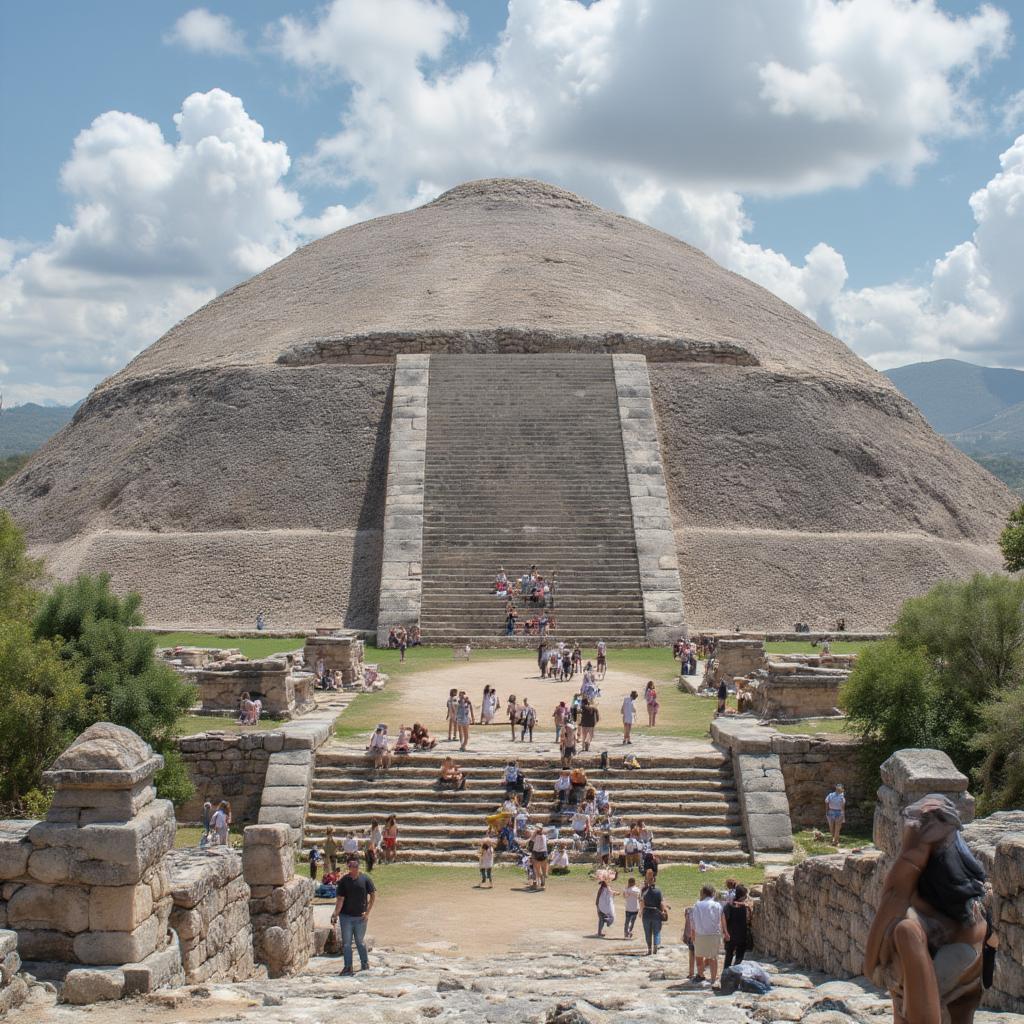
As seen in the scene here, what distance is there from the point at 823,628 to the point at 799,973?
23.7 meters

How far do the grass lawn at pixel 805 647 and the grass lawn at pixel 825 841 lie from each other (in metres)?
11.6

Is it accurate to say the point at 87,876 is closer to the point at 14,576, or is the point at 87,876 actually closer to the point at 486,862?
the point at 486,862

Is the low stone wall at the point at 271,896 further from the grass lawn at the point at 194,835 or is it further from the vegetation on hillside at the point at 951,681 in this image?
the vegetation on hillside at the point at 951,681

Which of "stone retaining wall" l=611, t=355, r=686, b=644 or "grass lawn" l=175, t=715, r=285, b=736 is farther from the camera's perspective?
"stone retaining wall" l=611, t=355, r=686, b=644

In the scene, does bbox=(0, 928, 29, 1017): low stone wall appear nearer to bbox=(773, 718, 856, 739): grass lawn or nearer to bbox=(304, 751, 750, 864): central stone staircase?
bbox=(304, 751, 750, 864): central stone staircase

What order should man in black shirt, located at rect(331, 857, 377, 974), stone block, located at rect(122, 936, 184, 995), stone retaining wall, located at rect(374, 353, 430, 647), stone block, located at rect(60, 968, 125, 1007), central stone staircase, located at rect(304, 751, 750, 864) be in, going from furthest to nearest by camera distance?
stone retaining wall, located at rect(374, 353, 430, 647) < central stone staircase, located at rect(304, 751, 750, 864) < man in black shirt, located at rect(331, 857, 377, 974) < stone block, located at rect(122, 936, 184, 995) < stone block, located at rect(60, 968, 125, 1007)

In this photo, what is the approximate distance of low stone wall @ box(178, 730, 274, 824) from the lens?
1722 centimetres

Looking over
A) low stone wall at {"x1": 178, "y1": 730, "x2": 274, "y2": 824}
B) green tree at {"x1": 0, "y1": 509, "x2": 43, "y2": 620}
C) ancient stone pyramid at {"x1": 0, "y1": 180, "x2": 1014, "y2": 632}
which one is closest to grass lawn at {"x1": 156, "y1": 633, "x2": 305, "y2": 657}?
ancient stone pyramid at {"x1": 0, "y1": 180, "x2": 1014, "y2": 632}

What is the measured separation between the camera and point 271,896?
983 centimetres

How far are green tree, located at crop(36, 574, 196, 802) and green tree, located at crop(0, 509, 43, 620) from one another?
1428 millimetres

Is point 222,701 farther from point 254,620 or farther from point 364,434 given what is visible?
point 364,434

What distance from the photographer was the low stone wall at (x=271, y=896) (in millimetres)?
9648

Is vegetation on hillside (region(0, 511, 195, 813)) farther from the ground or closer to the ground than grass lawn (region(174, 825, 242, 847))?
farther from the ground

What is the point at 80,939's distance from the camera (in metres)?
7.03
